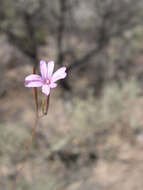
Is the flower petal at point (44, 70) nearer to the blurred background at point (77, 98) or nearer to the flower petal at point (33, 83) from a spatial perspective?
the flower petal at point (33, 83)

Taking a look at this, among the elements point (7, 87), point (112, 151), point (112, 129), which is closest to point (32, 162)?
point (112, 151)

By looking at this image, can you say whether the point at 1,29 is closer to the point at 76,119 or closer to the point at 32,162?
the point at 76,119

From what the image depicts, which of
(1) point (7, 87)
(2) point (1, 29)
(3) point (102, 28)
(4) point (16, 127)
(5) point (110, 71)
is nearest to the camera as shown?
(4) point (16, 127)

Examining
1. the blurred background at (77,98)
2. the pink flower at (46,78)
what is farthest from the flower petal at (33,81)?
the blurred background at (77,98)

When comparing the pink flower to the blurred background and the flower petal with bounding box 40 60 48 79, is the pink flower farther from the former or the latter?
the blurred background

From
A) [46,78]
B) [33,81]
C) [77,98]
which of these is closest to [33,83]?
[33,81]

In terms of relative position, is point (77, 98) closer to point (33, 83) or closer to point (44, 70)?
point (44, 70)
